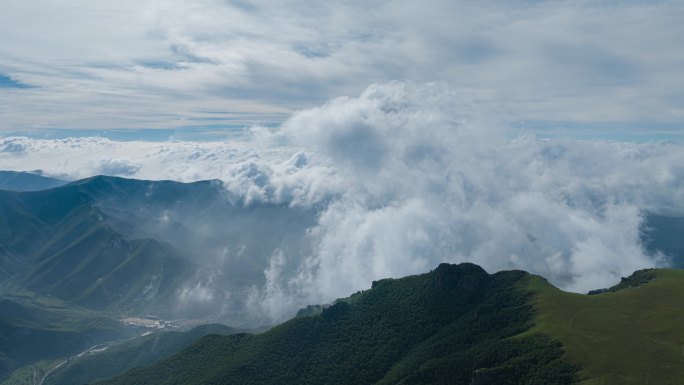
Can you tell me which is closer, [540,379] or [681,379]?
[681,379]

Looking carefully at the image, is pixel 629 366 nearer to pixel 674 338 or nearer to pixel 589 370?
pixel 589 370

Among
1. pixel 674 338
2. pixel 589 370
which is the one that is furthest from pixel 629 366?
pixel 674 338

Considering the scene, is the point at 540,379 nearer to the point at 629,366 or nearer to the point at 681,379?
the point at 629,366

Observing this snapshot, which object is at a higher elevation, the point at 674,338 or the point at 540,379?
the point at 674,338

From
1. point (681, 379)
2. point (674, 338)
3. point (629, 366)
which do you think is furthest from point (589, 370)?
point (674, 338)

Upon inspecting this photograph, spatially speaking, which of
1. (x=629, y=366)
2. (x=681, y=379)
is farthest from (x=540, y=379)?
(x=681, y=379)

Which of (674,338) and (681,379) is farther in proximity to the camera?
(674,338)

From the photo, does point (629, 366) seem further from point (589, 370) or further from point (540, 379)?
point (540, 379)
